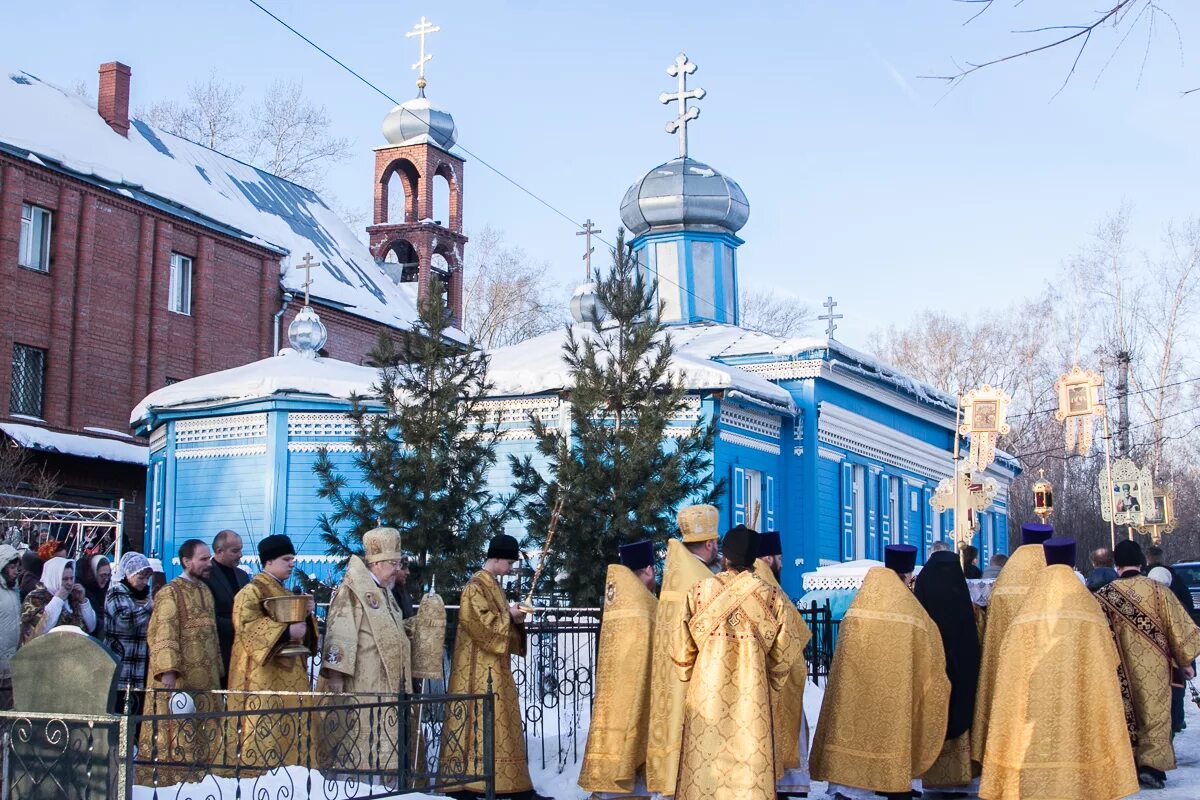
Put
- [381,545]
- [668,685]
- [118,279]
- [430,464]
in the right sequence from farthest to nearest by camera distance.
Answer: [118,279] → [430,464] → [381,545] → [668,685]

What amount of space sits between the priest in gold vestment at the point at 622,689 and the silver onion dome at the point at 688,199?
18696 mm

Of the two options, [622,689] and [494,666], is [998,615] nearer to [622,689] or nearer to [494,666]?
[622,689]

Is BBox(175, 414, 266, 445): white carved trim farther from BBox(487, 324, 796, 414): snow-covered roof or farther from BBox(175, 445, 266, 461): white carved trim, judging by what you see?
BBox(487, 324, 796, 414): snow-covered roof

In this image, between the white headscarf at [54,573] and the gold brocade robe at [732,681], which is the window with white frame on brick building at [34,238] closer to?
the white headscarf at [54,573]

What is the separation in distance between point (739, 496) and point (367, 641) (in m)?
12.5

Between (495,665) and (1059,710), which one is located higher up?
(495,665)

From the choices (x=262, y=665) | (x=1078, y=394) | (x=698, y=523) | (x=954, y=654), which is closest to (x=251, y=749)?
(x=262, y=665)

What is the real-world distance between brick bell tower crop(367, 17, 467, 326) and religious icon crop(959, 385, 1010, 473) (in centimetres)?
1703

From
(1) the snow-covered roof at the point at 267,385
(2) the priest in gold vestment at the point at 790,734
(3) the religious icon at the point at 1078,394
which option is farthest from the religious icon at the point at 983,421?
(2) the priest in gold vestment at the point at 790,734

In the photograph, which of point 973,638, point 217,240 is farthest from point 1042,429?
point 973,638

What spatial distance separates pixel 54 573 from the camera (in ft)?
33.9

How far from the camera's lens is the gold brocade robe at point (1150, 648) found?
10.0m

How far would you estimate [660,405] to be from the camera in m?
13.4

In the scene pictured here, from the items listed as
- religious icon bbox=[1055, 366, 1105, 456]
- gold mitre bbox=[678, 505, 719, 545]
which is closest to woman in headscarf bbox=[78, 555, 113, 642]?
gold mitre bbox=[678, 505, 719, 545]
